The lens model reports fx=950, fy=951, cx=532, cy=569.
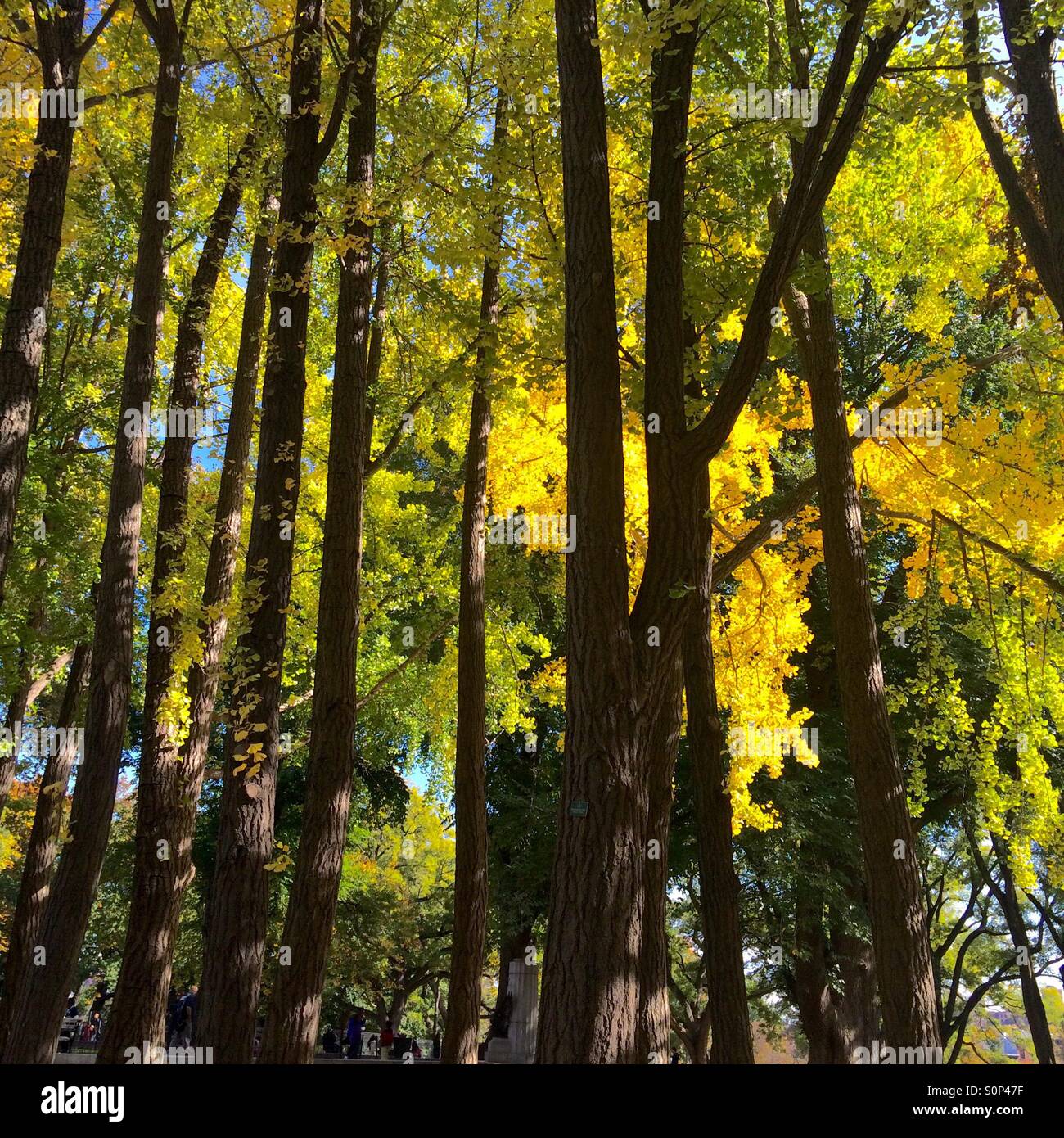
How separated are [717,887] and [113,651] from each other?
14.7 feet

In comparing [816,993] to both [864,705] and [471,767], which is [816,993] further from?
[864,705]

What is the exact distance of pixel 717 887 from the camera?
6656 millimetres

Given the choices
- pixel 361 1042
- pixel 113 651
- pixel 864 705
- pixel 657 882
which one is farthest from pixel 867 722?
pixel 361 1042

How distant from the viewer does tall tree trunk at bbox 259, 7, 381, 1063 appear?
5711mm

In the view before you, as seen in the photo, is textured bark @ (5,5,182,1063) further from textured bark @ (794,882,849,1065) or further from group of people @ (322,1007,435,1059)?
group of people @ (322,1007,435,1059)

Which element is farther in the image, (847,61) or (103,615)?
(103,615)

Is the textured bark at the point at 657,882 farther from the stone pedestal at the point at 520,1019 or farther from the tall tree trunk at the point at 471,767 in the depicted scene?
the stone pedestal at the point at 520,1019

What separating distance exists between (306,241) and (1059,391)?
250 inches

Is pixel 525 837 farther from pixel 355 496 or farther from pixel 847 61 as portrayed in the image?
pixel 847 61

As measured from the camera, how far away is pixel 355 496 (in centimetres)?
655

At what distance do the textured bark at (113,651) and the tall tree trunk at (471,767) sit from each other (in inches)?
100

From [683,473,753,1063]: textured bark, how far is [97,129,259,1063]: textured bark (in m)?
3.67

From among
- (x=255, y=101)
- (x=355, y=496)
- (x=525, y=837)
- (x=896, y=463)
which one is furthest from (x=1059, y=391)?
(x=525, y=837)

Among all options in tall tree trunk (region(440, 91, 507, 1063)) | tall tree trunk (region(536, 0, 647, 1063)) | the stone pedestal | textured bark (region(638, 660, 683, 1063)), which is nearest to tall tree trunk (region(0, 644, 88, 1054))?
tall tree trunk (region(440, 91, 507, 1063))
